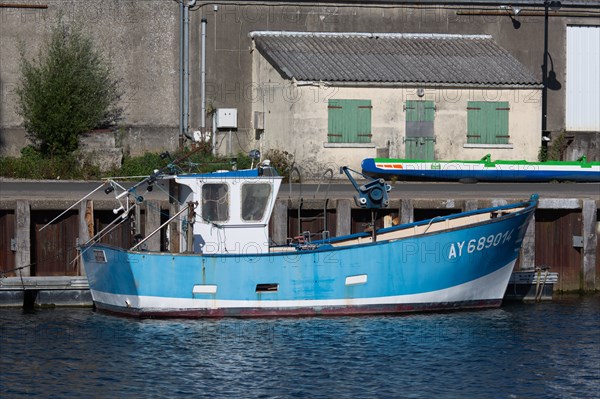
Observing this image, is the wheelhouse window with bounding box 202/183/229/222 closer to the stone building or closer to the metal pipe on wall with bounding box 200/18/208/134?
the stone building

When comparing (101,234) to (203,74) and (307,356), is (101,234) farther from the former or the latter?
(203,74)

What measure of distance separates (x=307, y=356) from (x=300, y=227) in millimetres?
5661

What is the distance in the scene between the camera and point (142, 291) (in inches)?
920

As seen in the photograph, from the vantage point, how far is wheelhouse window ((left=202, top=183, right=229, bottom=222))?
78.9 ft

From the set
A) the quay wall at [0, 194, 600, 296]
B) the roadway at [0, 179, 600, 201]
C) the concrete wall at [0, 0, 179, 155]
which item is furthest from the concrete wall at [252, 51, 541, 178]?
the quay wall at [0, 194, 600, 296]

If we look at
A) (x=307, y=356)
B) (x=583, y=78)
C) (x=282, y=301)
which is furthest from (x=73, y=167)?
(x=583, y=78)

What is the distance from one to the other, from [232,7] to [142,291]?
54.0ft

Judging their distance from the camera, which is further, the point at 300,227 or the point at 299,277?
the point at 300,227

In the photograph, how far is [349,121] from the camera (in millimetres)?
36062

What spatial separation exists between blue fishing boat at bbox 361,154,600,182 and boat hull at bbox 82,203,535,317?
10815 millimetres

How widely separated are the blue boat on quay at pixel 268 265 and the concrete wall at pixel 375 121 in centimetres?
1147

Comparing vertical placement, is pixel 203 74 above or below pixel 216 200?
above

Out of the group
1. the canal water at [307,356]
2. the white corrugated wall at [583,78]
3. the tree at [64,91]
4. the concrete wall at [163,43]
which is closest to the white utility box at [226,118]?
the concrete wall at [163,43]

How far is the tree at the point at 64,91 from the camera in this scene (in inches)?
1430
